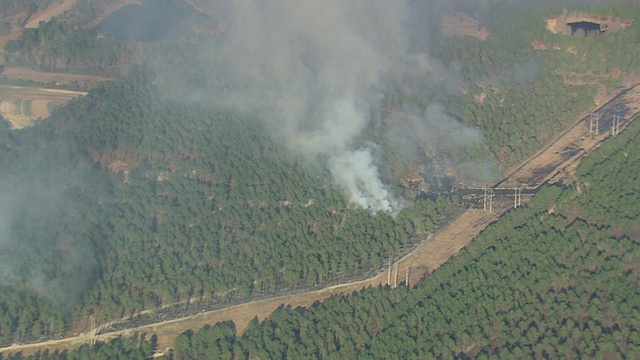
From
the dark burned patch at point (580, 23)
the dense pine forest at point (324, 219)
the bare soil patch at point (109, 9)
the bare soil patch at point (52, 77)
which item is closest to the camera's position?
the dense pine forest at point (324, 219)

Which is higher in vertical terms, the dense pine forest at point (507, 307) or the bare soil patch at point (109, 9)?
the bare soil patch at point (109, 9)

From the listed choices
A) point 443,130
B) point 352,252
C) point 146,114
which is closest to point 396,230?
point 352,252

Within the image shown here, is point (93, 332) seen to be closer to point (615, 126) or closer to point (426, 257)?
point (426, 257)

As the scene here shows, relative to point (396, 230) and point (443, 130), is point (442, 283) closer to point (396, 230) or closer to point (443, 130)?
point (396, 230)

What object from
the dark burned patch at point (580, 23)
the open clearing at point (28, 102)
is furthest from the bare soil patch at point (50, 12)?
the dark burned patch at point (580, 23)

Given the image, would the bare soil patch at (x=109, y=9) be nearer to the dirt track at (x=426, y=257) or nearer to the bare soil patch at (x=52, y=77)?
the bare soil patch at (x=52, y=77)

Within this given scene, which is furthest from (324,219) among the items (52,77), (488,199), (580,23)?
(580,23)

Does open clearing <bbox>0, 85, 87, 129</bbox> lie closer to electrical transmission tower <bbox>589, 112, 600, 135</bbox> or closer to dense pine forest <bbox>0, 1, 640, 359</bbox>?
dense pine forest <bbox>0, 1, 640, 359</bbox>

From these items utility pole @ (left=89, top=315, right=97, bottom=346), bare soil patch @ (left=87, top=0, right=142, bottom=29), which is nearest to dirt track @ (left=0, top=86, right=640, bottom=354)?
utility pole @ (left=89, top=315, right=97, bottom=346)
